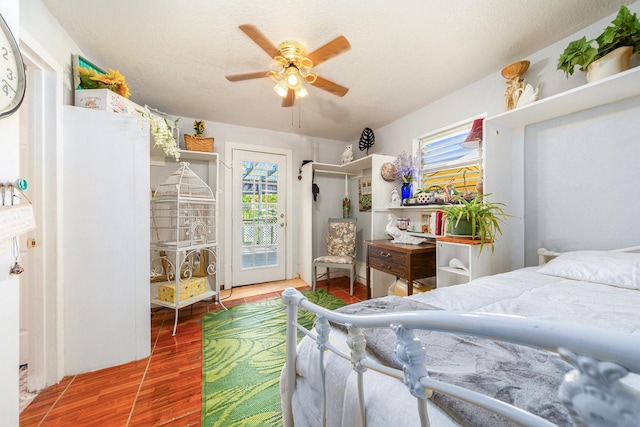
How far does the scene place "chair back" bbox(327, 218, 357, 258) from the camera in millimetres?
3412

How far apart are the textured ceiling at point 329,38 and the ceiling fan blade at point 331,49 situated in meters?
0.23

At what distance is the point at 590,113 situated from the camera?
1.66 meters

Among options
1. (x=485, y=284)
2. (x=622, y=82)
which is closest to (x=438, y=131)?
(x=622, y=82)

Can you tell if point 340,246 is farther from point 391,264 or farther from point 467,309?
point 467,309

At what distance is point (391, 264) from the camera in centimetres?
242

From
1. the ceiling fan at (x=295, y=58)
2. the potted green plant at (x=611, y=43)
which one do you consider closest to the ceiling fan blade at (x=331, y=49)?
the ceiling fan at (x=295, y=58)

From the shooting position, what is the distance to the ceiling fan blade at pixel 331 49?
1.45m

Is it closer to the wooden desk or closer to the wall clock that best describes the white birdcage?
the wall clock

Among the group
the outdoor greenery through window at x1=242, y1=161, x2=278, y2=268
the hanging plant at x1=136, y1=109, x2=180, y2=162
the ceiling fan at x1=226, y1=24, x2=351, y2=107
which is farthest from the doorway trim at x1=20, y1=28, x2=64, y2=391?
the outdoor greenery through window at x1=242, y1=161, x2=278, y2=268

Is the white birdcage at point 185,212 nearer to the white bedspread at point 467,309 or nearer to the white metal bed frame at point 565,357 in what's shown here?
the white bedspread at point 467,309

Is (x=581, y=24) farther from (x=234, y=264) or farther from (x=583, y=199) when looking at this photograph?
(x=234, y=264)

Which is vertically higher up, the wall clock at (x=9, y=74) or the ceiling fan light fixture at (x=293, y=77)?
the ceiling fan light fixture at (x=293, y=77)

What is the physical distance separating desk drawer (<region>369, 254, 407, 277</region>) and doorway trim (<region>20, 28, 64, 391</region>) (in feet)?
8.65

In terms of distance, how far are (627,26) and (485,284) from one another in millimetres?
1668
